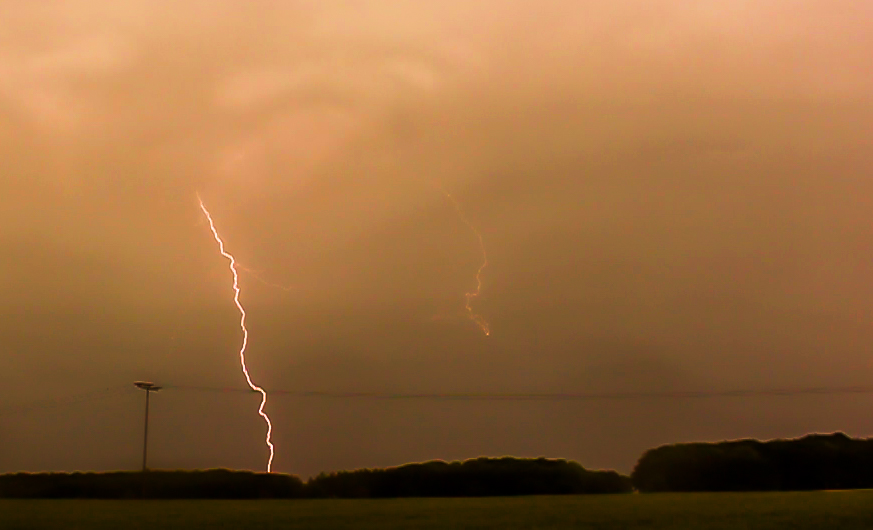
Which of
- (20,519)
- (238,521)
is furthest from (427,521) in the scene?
(20,519)

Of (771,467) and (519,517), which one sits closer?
(519,517)

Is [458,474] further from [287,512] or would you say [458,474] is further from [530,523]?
[530,523]

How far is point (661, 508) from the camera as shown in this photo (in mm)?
20812

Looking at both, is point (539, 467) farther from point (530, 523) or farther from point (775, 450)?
point (530, 523)

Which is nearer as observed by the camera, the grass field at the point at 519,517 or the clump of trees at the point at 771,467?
the grass field at the point at 519,517

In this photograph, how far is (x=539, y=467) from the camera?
48.1m

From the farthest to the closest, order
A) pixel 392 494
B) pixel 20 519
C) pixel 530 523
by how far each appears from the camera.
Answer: pixel 392 494
pixel 20 519
pixel 530 523

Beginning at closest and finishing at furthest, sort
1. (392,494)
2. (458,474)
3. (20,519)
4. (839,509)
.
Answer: (839,509) < (20,519) < (392,494) < (458,474)

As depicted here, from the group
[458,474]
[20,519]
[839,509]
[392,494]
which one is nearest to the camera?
[839,509]

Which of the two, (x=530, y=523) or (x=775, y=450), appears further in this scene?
(x=775, y=450)

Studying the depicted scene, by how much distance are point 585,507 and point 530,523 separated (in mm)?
5331

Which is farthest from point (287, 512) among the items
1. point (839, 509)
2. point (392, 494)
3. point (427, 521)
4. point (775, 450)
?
point (775, 450)

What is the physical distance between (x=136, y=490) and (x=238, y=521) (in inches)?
1123

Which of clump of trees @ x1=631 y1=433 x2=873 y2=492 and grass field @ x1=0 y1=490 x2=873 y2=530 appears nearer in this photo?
grass field @ x1=0 y1=490 x2=873 y2=530
